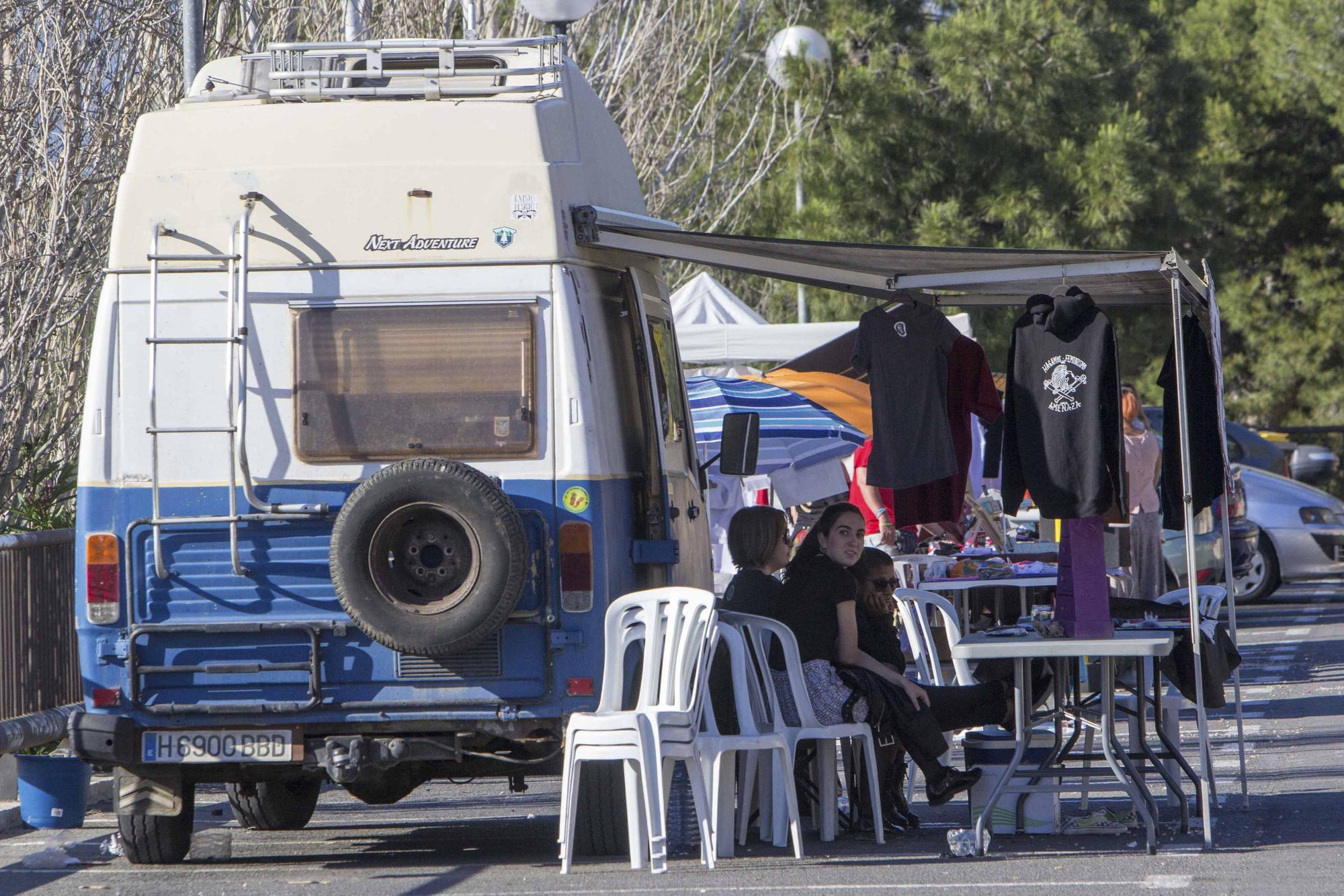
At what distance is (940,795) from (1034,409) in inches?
62.9

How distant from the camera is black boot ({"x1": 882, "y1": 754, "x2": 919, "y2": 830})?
7750 millimetres

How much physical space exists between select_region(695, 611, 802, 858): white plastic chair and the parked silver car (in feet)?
36.9

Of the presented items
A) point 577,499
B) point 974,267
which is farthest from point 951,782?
point 974,267

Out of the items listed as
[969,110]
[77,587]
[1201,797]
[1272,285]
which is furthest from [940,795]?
[1272,285]

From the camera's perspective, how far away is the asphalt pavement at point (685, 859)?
6562 mm

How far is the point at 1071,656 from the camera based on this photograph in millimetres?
7199

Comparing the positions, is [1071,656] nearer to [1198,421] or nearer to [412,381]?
[1198,421]

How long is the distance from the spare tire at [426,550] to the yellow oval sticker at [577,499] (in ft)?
0.74

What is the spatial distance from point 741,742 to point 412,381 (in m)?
1.84

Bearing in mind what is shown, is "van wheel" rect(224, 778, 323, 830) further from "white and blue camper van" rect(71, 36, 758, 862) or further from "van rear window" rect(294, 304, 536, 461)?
"van rear window" rect(294, 304, 536, 461)

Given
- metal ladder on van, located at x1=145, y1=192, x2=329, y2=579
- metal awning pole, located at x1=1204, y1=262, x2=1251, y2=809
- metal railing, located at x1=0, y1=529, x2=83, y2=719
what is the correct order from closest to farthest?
metal ladder on van, located at x1=145, y1=192, x2=329, y2=579 → metal awning pole, located at x1=1204, y1=262, x2=1251, y2=809 → metal railing, located at x1=0, y1=529, x2=83, y2=719

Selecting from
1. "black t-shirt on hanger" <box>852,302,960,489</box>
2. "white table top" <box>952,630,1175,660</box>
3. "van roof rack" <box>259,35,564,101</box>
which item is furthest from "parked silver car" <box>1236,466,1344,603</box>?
"van roof rack" <box>259,35,564,101</box>

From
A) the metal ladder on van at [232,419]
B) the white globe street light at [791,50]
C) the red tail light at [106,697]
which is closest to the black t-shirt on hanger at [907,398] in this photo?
the metal ladder on van at [232,419]

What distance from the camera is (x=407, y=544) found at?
6.71 m
